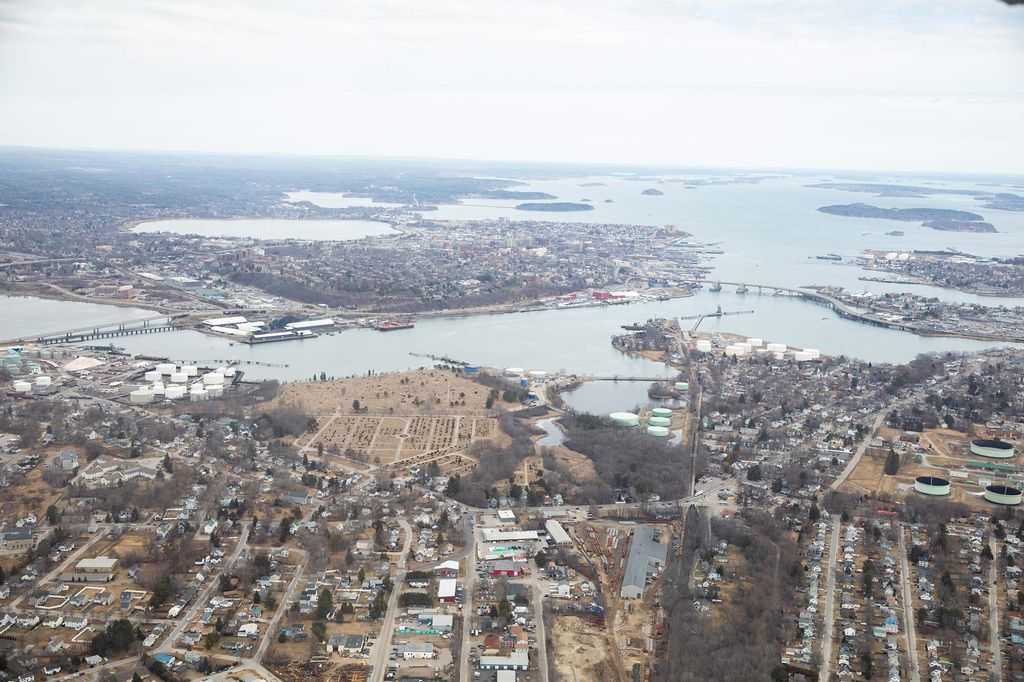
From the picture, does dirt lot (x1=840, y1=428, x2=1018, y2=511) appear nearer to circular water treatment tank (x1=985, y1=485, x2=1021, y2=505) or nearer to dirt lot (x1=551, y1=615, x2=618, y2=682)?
circular water treatment tank (x1=985, y1=485, x2=1021, y2=505)

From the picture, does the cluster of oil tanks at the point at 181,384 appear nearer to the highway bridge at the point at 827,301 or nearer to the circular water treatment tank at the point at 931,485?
the circular water treatment tank at the point at 931,485

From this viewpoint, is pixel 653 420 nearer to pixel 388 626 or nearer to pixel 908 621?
pixel 908 621

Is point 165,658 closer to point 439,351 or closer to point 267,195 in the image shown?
point 439,351

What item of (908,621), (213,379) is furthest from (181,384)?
(908,621)

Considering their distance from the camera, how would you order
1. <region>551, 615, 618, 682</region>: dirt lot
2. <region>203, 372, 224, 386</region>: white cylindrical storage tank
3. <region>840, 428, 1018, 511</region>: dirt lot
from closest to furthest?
<region>551, 615, 618, 682</region>: dirt lot
<region>840, 428, 1018, 511</region>: dirt lot
<region>203, 372, 224, 386</region>: white cylindrical storage tank

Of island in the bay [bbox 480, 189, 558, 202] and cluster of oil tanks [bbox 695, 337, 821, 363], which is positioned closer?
cluster of oil tanks [bbox 695, 337, 821, 363]

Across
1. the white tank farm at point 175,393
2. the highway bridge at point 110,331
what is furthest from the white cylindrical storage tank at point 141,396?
the highway bridge at point 110,331

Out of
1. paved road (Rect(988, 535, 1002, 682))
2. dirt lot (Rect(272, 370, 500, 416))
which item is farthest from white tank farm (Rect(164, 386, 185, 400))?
paved road (Rect(988, 535, 1002, 682))
